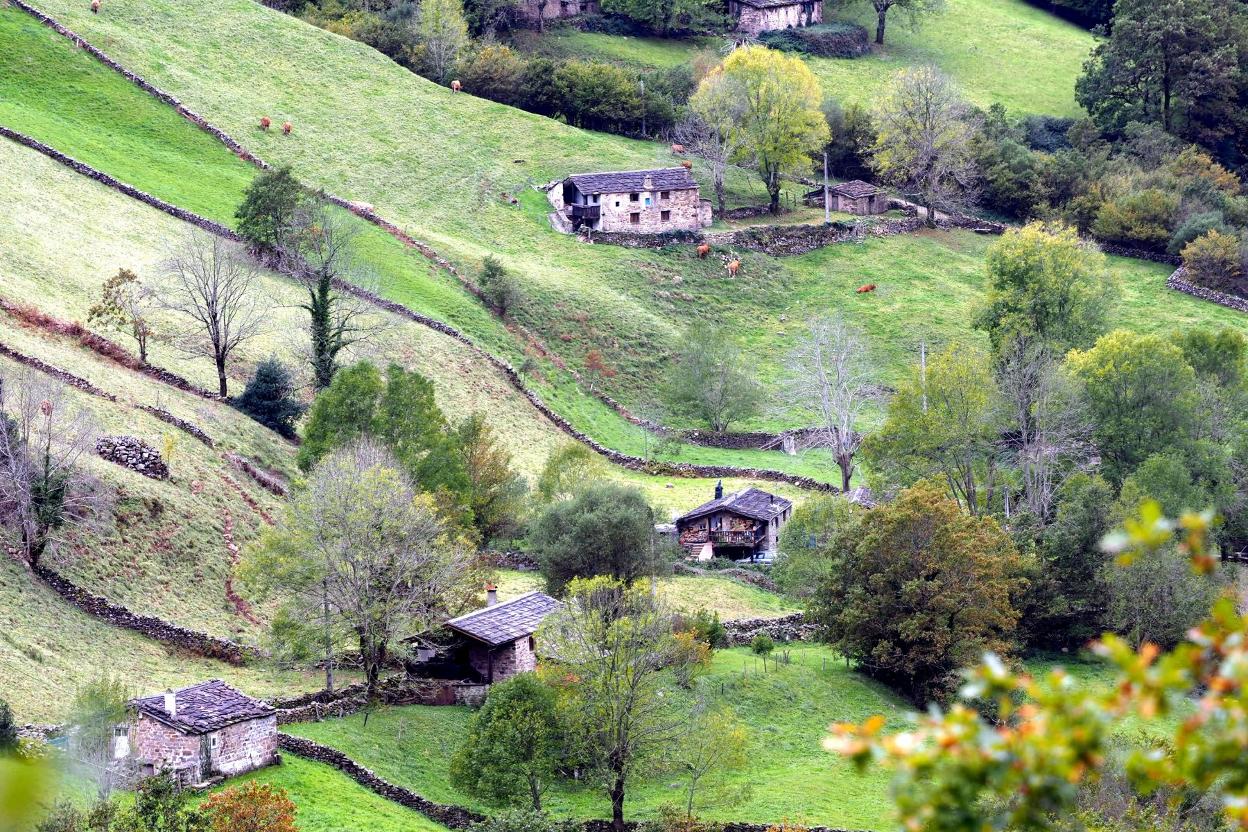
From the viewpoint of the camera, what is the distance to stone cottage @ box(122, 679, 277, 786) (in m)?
38.2

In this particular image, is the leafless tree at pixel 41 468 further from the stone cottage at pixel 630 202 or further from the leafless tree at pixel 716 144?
the leafless tree at pixel 716 144

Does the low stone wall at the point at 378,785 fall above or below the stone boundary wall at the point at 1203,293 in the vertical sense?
above

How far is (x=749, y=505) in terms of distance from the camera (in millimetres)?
69812

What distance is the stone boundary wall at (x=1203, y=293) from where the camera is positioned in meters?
101

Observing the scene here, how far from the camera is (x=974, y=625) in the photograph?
180 feet

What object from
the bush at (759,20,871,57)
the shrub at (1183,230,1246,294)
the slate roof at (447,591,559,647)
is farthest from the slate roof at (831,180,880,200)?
the slate roof at (447,591,559,647)

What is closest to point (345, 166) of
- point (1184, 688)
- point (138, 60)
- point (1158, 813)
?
point (138, 60)

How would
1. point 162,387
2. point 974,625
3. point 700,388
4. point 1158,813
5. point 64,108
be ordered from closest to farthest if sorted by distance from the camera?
point 1158,813 → point 974,625 → point 162,387 → point 700,388 → point 64,108

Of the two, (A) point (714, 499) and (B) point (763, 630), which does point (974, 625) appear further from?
(A) point (714, 499)

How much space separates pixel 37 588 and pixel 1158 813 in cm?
3073

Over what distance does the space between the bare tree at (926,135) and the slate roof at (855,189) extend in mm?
1648

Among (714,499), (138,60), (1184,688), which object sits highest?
(1184,688)

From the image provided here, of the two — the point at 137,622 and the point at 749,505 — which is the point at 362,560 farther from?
the point at 749,505

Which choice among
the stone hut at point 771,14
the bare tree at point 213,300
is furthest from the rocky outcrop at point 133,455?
the stone hut at point 771,14
